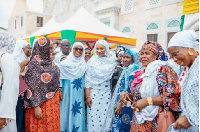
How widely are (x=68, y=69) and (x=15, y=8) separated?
2495 centimetres

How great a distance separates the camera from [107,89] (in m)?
2.70

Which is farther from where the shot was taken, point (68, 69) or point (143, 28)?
point (143, 28)

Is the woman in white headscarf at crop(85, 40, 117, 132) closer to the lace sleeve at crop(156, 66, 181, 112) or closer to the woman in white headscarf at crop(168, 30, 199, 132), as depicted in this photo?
the lace sleeve at crop(156, 66, 181, 112)

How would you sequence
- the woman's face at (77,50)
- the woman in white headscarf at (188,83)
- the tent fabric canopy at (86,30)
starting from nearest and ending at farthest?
the woman in white headscarf at (188,83), the woman's face at (77,50), the tent fabric canopy at (86,30)

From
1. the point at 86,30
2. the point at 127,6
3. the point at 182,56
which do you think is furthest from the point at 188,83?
the point at 127,6

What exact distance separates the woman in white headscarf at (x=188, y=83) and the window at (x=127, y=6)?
25.2ft

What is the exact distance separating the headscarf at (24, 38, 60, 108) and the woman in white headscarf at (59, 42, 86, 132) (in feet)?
1.93

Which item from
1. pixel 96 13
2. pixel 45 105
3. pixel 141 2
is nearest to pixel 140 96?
pixel 45 105

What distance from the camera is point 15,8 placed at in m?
23.6

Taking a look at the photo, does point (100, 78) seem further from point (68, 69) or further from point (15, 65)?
point (15, 65)

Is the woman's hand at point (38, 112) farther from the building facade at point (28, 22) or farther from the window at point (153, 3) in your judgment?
the building facade at point (28, 22)

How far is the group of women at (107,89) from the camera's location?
49.6 inches

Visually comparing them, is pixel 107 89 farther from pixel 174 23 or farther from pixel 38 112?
pixel 174 23

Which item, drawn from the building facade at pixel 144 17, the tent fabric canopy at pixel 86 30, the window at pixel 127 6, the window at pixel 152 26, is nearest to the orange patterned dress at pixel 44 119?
the tent fabric canopy at pixel 86 30
